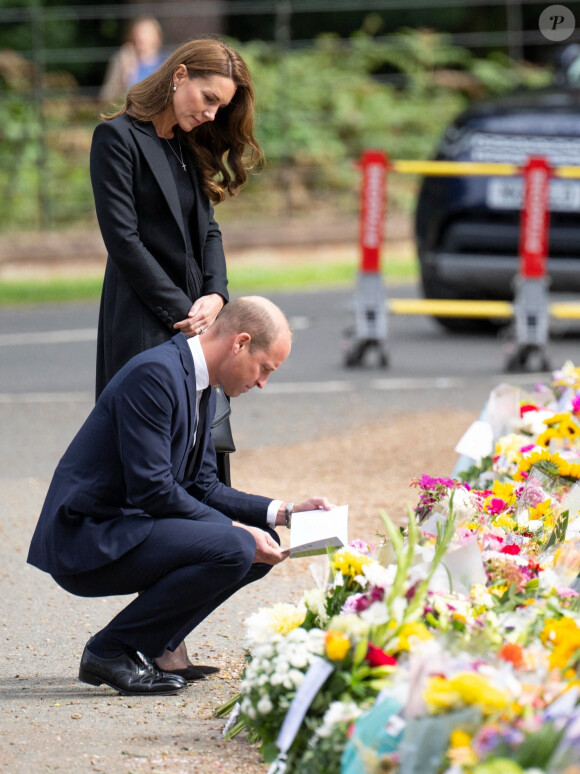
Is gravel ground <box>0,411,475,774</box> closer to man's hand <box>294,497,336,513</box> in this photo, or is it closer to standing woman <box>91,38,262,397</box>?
man's hand <box>294,497,336,513</box>

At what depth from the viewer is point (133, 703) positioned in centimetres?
355

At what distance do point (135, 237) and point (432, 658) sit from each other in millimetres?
2007

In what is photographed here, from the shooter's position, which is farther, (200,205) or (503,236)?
(503,236)

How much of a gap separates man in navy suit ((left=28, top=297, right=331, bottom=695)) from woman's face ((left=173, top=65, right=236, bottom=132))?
84cm

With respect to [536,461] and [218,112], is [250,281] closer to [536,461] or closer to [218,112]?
[218,112]

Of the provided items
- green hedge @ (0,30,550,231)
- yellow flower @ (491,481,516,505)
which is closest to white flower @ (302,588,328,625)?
yellow flower @ (491,481,516,505)

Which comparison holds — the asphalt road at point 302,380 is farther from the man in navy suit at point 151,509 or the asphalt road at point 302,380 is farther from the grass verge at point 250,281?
the man in navy suit at point 151,509

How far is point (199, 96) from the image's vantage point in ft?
13.3

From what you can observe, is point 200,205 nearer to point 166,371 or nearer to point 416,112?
point 166,371

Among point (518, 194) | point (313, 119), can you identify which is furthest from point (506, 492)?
point (313, 119)

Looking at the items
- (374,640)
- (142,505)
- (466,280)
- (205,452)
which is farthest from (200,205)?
(466,280)

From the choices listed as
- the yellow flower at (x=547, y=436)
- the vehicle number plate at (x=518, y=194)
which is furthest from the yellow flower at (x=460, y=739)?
the vehicle number plate at (x=518, y=194)

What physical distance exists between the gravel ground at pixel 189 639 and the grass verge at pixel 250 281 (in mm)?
5926

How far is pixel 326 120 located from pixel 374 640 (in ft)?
49.4
